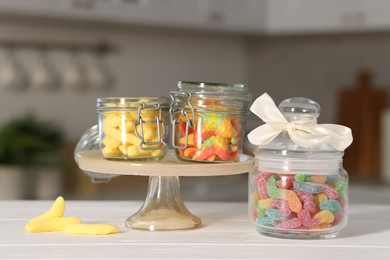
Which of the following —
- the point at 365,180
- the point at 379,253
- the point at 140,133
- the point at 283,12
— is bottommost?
the point at 365,180

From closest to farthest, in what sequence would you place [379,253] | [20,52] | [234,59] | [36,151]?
[379,253]
[36,151]
[20,52]
[234,59]

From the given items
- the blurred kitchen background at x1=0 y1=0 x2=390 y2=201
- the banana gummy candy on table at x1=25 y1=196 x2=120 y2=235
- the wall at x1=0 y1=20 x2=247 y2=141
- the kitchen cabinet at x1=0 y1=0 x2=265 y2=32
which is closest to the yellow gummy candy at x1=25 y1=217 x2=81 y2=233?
the banana gummy candy on table at x1=25 y1=196 x2=120 y2=235

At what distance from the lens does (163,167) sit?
1.22 metres

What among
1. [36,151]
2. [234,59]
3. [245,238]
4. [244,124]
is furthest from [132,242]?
[234,59]

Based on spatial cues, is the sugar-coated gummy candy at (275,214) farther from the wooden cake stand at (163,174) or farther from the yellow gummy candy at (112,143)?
the yellow gummy candy at (112,143)

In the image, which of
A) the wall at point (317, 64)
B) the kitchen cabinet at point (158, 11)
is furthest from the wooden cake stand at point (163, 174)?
the wall at point (317, 64)

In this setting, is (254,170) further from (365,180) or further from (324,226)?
(365,180)

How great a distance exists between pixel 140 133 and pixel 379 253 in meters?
0.40

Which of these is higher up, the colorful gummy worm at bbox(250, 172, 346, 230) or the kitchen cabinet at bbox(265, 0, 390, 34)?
the kitchen cabinet at bbox(265, 0, 390, 34)

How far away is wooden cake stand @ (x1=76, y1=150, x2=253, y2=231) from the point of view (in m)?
1.22

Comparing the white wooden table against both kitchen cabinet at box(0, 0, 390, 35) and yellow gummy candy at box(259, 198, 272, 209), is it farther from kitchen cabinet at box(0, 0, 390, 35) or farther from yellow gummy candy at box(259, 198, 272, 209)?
kitchen cabinet at box(0, 0, 390, 35)

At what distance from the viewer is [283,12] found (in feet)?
12.9

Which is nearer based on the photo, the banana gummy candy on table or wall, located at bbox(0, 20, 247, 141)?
the banana gummy candy on table

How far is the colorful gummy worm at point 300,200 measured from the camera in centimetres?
119
